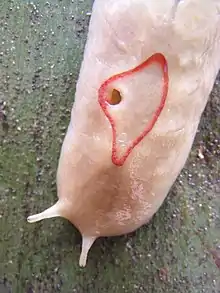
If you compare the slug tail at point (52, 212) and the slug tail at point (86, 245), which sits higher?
the slug tail at point (52, 212)

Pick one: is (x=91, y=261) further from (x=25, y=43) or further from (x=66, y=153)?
(x=25, y=43)

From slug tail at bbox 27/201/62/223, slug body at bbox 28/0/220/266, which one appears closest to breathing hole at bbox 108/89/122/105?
slug body at bbox 28/0/220/266

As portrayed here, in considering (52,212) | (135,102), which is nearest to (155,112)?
(135,102)

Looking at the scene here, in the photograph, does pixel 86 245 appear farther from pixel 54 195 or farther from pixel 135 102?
pixel 135 102

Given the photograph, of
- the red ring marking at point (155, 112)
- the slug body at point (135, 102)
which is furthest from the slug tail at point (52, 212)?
the red ring marking at point (155, 112)

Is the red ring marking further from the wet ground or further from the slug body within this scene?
the wet ground

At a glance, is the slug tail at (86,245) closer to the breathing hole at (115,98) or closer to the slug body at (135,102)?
the slug body at (135,102)
